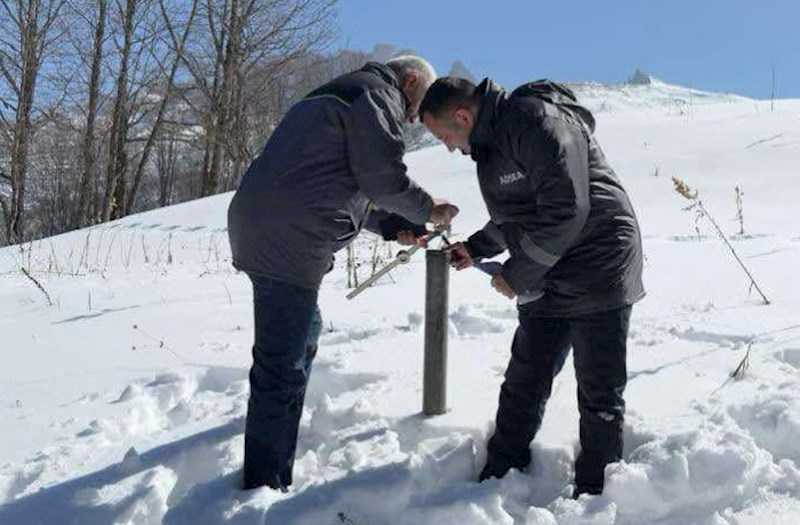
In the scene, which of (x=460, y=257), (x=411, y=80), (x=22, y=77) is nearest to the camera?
(x=411, y=80)

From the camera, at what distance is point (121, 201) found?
21.4m

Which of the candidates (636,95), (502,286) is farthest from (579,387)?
(636,95)

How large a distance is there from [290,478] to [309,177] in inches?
41.8

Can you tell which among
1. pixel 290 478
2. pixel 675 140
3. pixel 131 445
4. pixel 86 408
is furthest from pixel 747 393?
pixel 675 140

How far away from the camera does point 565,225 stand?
2.28 meters

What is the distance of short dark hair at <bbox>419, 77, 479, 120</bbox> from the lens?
2.48m

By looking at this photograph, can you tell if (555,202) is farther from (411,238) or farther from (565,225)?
(411,238)

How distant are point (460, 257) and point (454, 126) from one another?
1.73 feet

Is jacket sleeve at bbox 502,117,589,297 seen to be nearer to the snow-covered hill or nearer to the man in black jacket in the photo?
the man in black jacket

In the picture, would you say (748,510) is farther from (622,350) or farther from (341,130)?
(341,130)

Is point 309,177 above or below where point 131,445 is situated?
above

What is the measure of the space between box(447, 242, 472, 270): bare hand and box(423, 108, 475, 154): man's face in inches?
15.7

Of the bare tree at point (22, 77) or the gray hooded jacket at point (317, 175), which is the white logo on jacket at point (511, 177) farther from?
the bare tree at point (22, 77)

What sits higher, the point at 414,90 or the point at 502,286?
the point at 414,90
